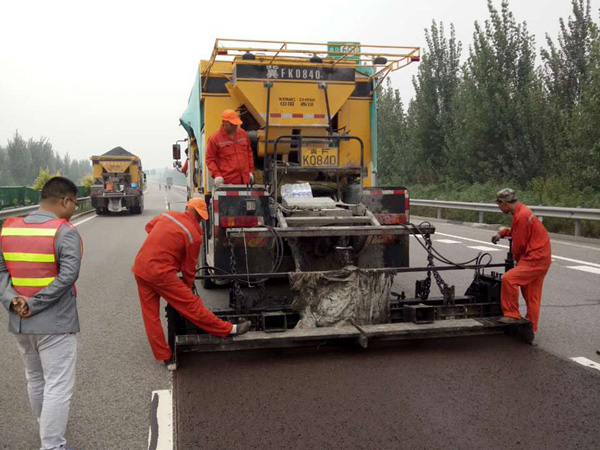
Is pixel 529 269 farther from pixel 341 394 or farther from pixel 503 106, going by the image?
pixel 503 106

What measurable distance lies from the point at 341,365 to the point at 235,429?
136cm

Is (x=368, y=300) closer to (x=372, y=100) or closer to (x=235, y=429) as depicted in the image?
(x=235, y=429)

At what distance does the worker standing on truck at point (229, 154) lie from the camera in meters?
7.45

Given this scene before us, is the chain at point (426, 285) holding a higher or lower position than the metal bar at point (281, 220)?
lower

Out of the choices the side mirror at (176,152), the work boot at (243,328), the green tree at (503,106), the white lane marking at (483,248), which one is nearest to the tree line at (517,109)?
the green tree at (503,106)

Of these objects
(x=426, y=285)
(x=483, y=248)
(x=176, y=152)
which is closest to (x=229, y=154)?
(x=426, y=285)

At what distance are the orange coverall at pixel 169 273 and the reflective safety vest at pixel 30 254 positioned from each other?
4.63 feet

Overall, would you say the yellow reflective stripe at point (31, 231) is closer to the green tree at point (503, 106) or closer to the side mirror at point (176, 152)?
the side mirror at point (176, 152)

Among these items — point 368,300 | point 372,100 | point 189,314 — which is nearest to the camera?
point 189,314

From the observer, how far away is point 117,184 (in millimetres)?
26688

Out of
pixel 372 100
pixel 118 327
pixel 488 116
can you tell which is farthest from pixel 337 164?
pixel 488 116

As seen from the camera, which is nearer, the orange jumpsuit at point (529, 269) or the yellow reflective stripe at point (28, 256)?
the yellow reflective stripe at point (28, 256)

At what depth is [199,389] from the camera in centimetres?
424

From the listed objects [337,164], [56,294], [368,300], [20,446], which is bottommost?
[20,446]
